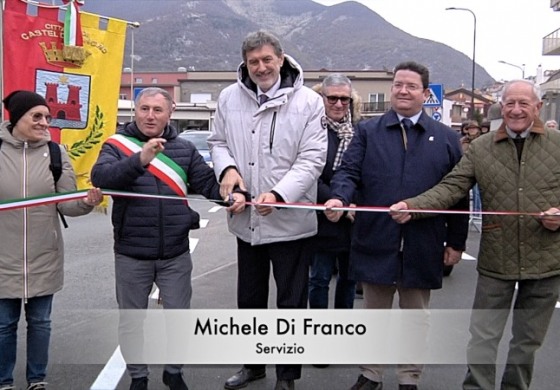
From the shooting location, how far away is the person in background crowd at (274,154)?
411 centimetres

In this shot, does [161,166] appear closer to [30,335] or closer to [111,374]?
[30,335]

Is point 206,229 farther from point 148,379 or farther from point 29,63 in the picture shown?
point 148,379

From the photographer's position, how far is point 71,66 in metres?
5.93

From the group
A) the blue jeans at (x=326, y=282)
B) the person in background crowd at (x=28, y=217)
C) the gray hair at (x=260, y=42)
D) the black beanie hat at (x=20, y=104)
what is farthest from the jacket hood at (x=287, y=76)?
the blue jeans at (x=326, y=282)

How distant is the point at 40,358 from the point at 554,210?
11.0 ft

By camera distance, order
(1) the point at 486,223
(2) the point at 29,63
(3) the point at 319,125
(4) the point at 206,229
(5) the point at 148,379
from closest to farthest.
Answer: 1. (1) the point at 486,223
2. (3) the point at 319,125
3. (5) the point at 148,379
4. (2) the point at 29,63
5. (4) the point at 206,229

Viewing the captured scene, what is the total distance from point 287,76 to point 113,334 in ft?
7.72

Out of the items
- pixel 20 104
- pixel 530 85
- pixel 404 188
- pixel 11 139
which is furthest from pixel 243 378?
pixel 530 85

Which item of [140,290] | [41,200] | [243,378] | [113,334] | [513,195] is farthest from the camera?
[113,334]

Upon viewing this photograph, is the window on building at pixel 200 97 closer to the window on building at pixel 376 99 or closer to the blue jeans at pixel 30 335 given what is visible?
the window on building at pixel 376 99

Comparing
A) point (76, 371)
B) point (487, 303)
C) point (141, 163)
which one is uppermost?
point (141, 163)

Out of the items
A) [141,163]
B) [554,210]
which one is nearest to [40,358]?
[141,163]

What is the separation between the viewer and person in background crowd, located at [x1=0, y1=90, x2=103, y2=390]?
4.01 metres

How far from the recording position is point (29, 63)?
5617 millimetres
